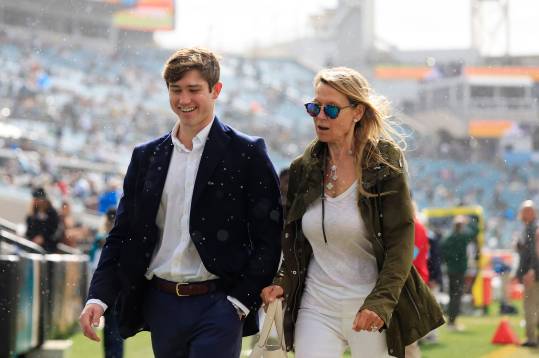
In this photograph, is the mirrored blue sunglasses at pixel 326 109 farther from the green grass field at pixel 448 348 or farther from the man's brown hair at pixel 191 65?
the green grass field at pixel 448 348

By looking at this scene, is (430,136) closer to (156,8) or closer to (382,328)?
(156,8)

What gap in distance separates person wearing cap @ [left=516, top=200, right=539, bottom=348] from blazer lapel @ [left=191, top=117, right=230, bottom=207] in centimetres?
879

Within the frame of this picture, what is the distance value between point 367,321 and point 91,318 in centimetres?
88

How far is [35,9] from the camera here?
58.3 meters

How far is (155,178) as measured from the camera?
3.42 metres

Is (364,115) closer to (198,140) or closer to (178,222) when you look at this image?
(198,140)

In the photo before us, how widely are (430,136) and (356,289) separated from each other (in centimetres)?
5333

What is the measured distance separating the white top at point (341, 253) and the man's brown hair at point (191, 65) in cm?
58

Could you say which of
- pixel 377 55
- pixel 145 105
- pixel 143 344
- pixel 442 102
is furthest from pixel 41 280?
pixel 377 55

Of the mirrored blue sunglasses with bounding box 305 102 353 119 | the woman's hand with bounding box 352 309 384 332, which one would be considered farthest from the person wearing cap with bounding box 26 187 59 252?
the woman's hand with bounding box 352 309 384 332

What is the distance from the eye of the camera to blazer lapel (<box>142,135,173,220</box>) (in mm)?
3395

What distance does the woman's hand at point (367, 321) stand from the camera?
10.9 ft

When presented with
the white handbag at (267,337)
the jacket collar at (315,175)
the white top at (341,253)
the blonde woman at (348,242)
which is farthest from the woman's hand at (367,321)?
the jacket collar at (315,175)

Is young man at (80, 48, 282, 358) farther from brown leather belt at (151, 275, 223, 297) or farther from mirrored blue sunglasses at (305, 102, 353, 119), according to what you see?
mirrored blue sunglasses at (305, 102, 353, 119)
